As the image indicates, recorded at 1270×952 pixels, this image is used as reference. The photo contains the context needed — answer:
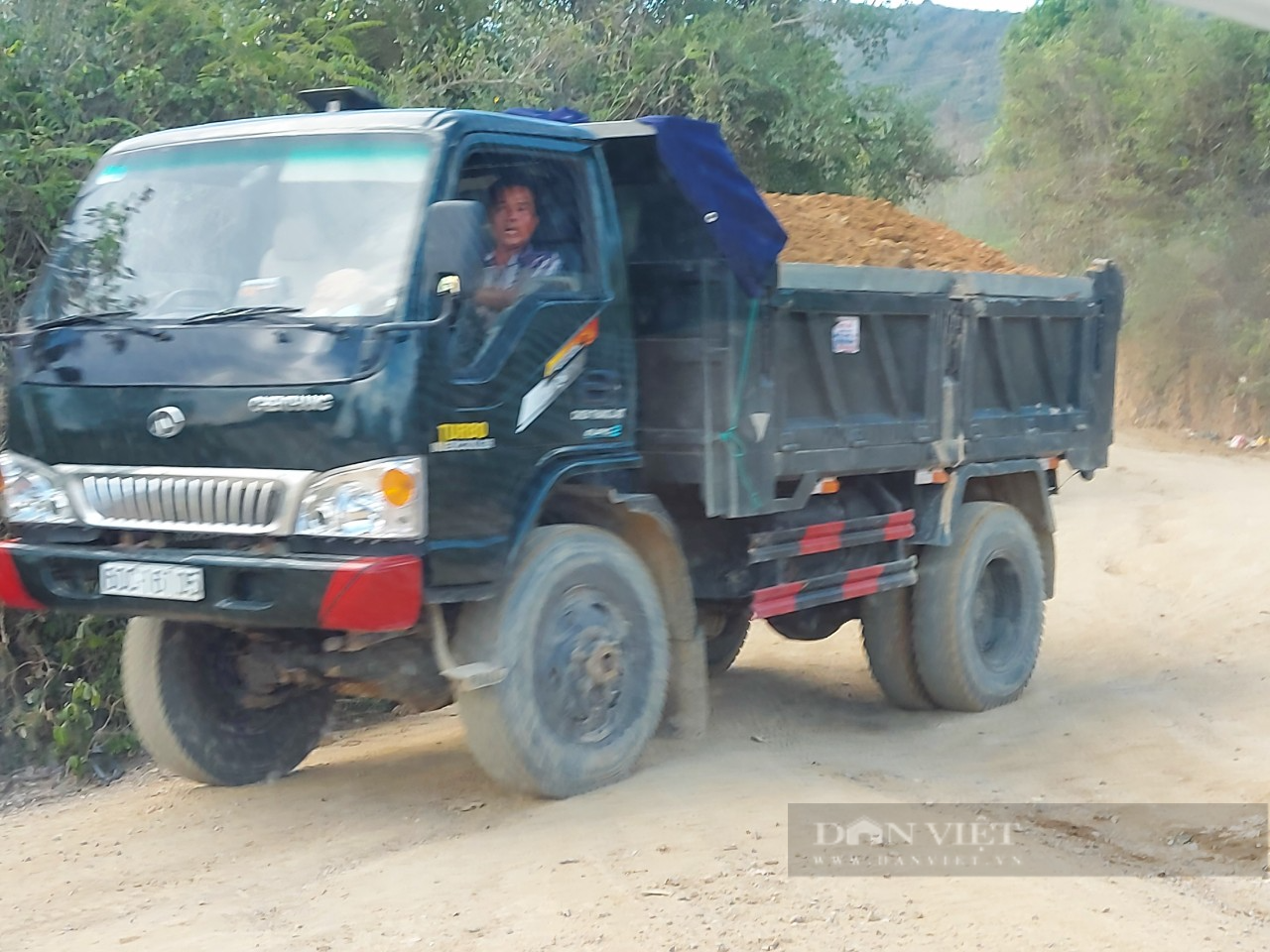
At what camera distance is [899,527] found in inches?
281

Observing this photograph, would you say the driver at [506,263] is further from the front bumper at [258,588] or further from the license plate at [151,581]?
the license plate at [151,581]

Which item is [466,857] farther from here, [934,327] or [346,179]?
[934,327]

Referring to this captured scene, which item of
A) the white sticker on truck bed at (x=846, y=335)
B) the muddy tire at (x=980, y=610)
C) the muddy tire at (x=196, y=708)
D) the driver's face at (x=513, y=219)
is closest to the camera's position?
the driver's face at (x=513, y=219)

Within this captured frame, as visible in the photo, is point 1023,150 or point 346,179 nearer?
point 346,179

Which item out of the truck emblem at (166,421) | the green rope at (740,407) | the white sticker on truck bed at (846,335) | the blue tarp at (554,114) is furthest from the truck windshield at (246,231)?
the white sticker on truck bed at (846,335)

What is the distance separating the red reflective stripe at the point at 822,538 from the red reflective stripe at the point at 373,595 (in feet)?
7.42

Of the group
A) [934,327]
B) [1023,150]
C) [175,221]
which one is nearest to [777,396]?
[934,327]

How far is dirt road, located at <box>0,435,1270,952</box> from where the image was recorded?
425 centimetres

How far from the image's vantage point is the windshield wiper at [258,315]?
4812 millimetres

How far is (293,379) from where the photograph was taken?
4.73 m

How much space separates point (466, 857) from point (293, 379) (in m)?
1.60

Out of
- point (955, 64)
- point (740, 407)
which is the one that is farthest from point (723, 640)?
point (955, 64)

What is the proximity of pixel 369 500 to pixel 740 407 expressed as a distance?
1754 millimetres

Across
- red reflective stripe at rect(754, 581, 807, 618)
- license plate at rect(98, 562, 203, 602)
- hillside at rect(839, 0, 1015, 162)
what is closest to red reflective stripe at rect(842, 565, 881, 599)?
red reflective stripe at rect(754, 581, 807, 618)
